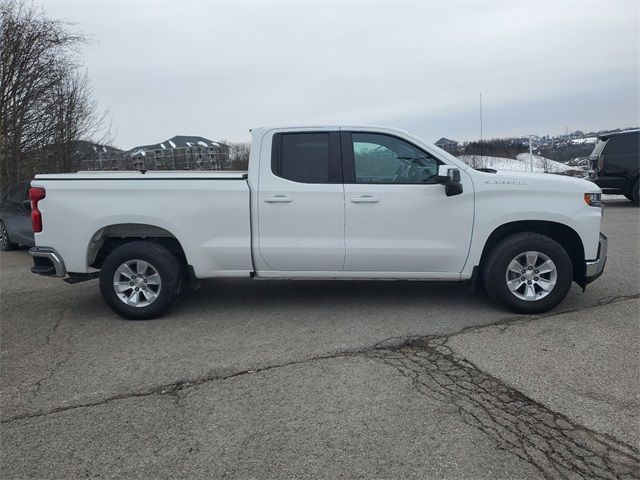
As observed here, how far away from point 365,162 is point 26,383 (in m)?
3.59

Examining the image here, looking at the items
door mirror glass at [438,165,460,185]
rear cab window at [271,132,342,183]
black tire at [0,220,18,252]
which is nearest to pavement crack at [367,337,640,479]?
door mirror glass at [438,165,460,185]

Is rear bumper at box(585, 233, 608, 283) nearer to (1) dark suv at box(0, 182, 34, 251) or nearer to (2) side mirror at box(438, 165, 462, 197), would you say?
(2) side mirror at box(438, 165, 462, 197)

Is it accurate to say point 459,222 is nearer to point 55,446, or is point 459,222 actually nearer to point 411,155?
point 411,155

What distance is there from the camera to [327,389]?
3578 mm

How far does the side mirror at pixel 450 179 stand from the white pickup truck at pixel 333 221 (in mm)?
23

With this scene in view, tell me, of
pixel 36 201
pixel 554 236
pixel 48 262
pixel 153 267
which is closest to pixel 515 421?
pixel 554 236

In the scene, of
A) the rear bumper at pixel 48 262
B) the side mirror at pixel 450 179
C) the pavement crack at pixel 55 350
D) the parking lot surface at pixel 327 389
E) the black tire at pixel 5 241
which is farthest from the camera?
the black tire at pixel 5 241

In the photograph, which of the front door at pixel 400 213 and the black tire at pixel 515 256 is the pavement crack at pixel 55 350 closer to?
the front door at pixel 400 213

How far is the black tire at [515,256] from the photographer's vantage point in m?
5.06

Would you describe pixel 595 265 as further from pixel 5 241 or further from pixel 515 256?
pixel 5 241

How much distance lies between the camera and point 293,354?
13.9ft

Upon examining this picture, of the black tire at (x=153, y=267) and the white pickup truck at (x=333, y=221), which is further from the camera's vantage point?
the black tire at (x=153, y=267)

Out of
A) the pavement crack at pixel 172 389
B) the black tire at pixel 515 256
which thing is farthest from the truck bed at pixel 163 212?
the black tire at pixel 515 256

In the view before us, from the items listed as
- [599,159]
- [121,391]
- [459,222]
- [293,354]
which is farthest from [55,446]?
[599,159]
